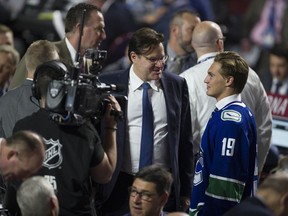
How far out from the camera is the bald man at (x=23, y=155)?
6.67m

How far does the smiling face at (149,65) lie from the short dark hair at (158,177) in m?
0.81

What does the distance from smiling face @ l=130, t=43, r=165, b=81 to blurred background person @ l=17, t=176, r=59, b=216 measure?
5.55 feet

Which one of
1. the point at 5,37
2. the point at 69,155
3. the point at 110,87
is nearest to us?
the point at 69,155

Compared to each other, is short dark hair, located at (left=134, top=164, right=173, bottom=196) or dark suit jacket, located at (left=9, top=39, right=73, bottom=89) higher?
dark suit jacket, located at (left=9, top=39, right=73, bottom=89)

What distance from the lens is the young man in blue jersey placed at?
747cm

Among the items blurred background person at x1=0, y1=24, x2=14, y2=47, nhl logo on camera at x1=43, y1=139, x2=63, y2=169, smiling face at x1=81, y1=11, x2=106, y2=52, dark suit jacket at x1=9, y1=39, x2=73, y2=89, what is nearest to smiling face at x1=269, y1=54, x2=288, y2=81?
blurred background person at x1=0, y1=24, x2=14, y2=47

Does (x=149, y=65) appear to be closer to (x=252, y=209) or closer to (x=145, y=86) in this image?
(x=145, y=86)

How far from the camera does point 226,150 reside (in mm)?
7461

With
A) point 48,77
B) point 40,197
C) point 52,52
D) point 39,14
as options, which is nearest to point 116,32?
point 39,14

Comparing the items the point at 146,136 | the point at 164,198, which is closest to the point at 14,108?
the point at 146,136

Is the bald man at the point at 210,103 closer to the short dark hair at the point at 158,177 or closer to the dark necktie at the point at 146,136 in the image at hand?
the dark necktie at the point at 146,136

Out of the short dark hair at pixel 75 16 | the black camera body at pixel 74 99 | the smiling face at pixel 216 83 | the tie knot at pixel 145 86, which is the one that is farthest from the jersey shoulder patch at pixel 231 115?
the short dark hair at pixel 75 16

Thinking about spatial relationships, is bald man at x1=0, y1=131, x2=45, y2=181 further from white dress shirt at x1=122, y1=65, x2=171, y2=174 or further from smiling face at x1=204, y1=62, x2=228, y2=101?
smiling face at x1=204, y1=62, x2=228, y2=101

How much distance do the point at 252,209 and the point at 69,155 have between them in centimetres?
130
